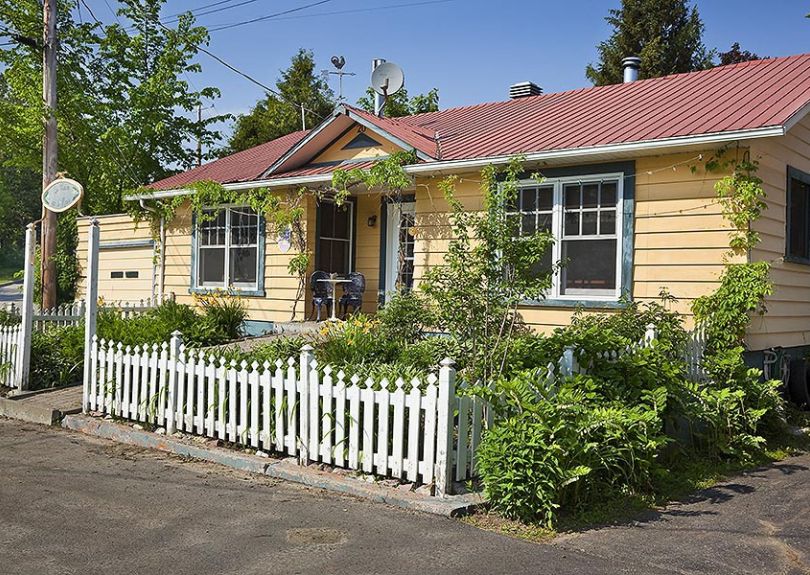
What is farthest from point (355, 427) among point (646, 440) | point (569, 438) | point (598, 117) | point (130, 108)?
point (130, 108)

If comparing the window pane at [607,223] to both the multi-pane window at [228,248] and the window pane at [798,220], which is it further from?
the multi-pane window at [228,248]

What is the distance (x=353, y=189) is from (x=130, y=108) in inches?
509

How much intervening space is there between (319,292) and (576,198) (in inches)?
201

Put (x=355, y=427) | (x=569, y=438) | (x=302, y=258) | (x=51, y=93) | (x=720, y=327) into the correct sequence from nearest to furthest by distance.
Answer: (x=569, y=438), (x=355, y=427), (x=720, y=327), (x=302, y=258), (x=51, y=93)

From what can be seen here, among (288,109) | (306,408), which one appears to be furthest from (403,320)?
(288,109)

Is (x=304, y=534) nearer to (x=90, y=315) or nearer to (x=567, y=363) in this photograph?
(x=567, y=363)

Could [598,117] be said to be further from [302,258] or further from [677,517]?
[677,517]

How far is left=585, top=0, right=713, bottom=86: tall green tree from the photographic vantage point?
1120 inches

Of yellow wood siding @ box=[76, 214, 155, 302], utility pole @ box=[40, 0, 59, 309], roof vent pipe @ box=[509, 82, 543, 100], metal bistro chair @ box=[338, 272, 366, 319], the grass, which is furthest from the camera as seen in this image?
yellow wood siding @ box=[76, 214, 155, 302]

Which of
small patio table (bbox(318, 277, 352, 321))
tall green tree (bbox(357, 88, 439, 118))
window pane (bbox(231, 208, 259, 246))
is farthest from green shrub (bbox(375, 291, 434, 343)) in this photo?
tall green tree (bbox(357, 88, 439, 118))

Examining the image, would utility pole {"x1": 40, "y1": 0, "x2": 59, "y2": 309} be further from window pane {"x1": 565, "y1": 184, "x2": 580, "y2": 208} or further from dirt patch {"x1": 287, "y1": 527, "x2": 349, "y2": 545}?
dirt patch {"x1": 287, "y1": 527, "x2": 349, "y2": 545}

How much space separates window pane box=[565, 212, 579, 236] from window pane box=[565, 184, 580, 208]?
123 mm

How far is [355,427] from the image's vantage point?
662 centimetres

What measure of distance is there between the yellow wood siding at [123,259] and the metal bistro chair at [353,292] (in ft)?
16.6
